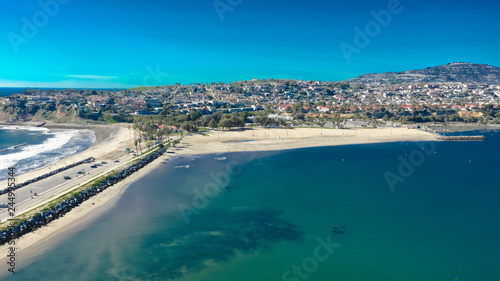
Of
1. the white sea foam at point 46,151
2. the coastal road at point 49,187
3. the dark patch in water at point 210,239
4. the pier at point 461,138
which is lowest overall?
the dark patch in water at point 210,239

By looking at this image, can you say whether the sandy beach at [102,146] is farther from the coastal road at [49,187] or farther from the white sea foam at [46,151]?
the coastal road at [49,187]

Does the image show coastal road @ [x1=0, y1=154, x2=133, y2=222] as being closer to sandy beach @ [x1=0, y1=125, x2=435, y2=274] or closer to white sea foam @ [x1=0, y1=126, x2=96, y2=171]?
sandy beach @ [x1=0, y1=125, x2=435, y2=274]

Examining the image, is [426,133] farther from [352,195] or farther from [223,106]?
[223,106]


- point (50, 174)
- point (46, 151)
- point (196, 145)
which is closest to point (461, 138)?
point (196, 145)

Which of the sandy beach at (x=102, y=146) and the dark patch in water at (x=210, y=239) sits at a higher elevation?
the sandy beach at (x=102, y=146)

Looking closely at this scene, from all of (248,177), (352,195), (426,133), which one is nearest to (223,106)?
(426,133)

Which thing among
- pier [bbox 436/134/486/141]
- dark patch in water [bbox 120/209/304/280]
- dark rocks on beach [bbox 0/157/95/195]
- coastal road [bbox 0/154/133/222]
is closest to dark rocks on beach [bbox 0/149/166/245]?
dark rocks on beach [bbox 0/157/95/195]

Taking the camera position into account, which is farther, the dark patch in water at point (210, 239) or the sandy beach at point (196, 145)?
the sandy beach at point (196, 145)

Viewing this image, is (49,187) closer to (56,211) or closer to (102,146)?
(56,211)

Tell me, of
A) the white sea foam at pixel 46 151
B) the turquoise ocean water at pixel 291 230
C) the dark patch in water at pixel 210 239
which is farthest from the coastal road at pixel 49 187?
the dark patch in water at pixel 210 239
